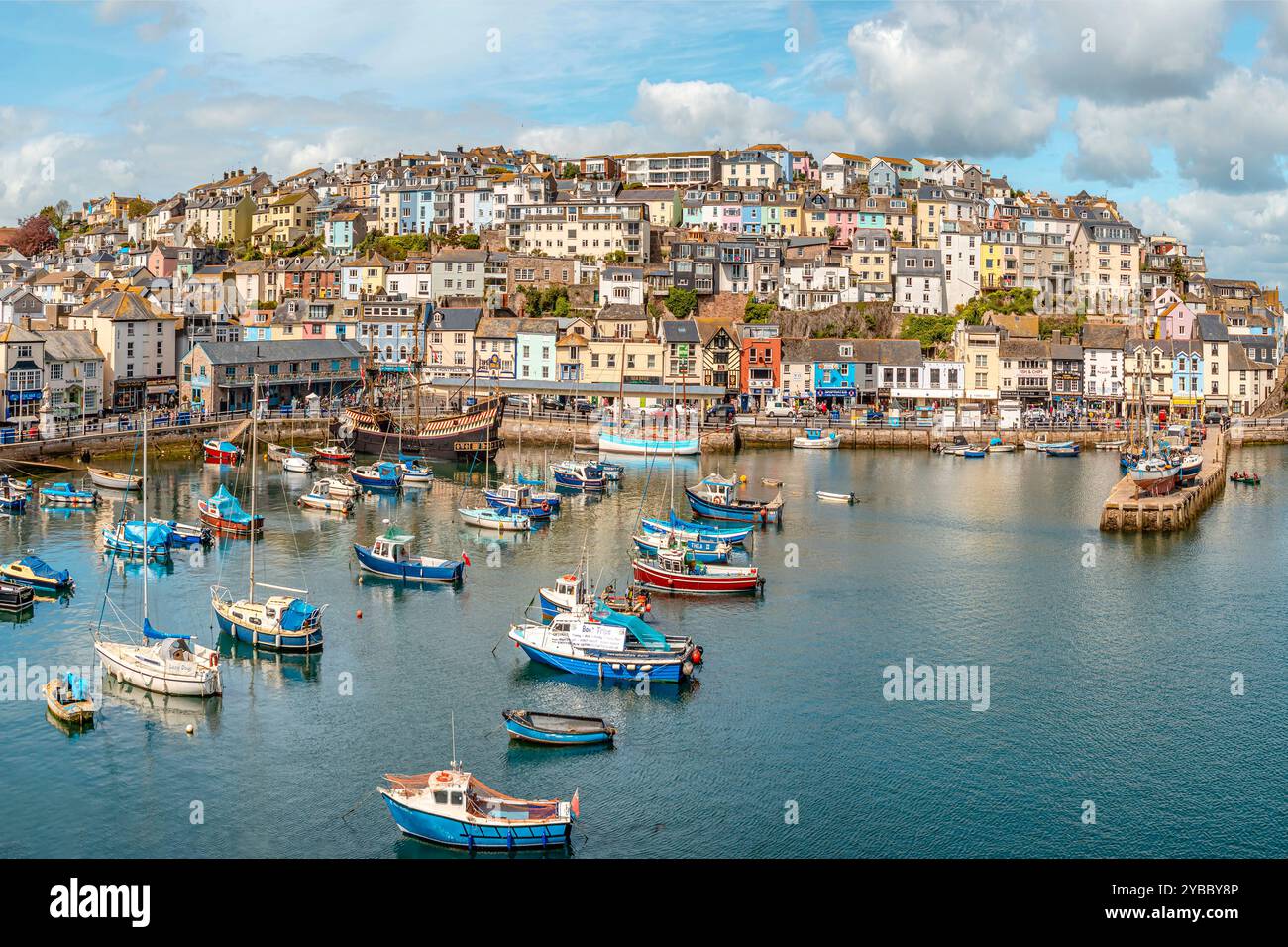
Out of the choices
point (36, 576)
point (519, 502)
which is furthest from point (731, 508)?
point (36, 576)

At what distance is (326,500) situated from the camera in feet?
153

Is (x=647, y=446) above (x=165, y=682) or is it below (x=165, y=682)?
above

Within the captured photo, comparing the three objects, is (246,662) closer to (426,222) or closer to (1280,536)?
(1280,536)

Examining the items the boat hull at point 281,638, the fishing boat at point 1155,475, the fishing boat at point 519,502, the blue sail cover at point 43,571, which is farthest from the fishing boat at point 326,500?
the fishing boat at point 1155,475

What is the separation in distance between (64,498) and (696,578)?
1001 inches

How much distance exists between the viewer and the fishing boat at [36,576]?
3384 centimetres

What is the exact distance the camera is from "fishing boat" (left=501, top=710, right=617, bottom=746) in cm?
2391

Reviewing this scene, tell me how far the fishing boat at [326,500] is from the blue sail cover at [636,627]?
19.4 metres

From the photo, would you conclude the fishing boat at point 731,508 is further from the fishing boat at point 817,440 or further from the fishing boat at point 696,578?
the fishing boat at point 817,440

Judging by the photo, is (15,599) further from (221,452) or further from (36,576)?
(221,452)
